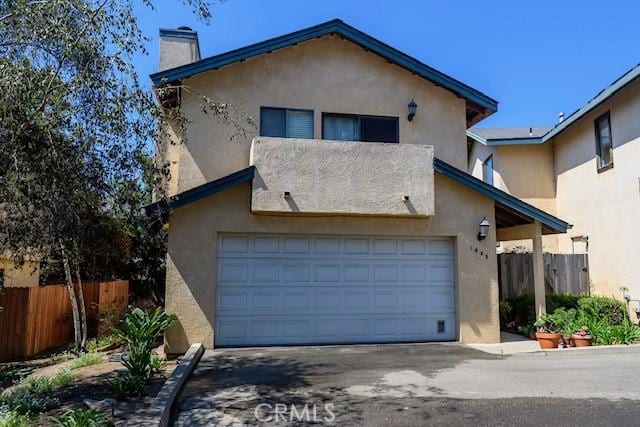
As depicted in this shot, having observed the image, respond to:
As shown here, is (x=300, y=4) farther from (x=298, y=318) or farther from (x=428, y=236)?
(x=298, y=318)

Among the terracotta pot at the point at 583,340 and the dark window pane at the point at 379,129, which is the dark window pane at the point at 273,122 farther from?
the terracotta pot at the point at 583,340

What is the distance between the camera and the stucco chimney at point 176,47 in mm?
13923

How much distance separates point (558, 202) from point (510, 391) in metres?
12.4

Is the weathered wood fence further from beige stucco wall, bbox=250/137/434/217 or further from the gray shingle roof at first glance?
beige stucco wall, bbox=250/137/434/217

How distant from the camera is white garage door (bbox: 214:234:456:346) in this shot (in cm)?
1112

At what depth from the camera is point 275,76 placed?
12523 millimetres

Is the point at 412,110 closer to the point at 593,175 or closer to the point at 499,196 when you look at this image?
the point at 499,196

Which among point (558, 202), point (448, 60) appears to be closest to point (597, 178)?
point (558, 202)

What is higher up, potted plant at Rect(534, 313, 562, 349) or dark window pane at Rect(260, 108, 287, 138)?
dark window pane at Rect(260, 108, 287, 138)

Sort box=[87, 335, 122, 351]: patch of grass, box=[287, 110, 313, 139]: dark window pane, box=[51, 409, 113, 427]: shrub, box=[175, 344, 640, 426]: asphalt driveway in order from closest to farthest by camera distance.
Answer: box=[51, 409, 113, 427]: shrub, box=[175, 344, 640, 426]: asphalt driveway, box=[287, 110, 313, 139]: dark window pane, box=[87, 335, 122, 351]: patch of grass

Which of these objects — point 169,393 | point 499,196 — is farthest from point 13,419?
point 499,196

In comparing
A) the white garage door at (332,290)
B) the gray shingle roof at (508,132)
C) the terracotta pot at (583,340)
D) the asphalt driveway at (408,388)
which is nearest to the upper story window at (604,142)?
the gray shingle roof at (508,132)

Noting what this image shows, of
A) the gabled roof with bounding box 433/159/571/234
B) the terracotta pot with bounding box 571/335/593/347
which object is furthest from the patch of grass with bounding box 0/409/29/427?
the terracotta pot with bounding box 571/335/593/347

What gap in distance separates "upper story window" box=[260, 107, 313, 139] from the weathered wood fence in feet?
25.2
